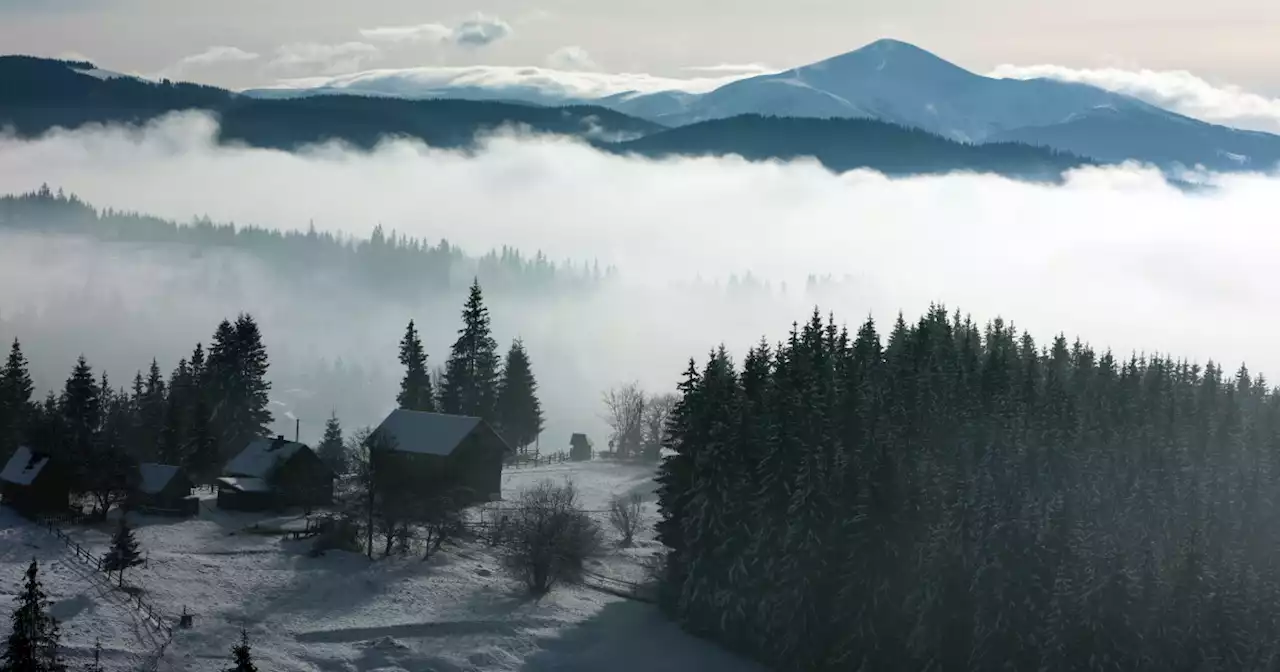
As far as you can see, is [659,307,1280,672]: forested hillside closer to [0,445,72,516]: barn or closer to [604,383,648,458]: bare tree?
[0,445,72,516]: barn

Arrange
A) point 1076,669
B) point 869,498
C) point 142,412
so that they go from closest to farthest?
point 1076,669
point 869,498
point 142,412

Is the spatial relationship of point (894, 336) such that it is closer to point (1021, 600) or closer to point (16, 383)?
point (1021, 600)

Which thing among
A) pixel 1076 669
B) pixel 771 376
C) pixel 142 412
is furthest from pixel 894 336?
pixel 142 412

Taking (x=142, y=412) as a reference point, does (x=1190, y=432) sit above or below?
above

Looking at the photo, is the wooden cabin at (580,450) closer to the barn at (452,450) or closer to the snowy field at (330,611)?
the barn at (452,450)

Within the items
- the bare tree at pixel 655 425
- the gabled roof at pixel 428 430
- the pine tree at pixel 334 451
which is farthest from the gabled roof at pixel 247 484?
the bare tree at pixel 655 425

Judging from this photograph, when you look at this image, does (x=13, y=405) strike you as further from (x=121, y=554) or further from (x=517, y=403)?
(x=517, y=403)

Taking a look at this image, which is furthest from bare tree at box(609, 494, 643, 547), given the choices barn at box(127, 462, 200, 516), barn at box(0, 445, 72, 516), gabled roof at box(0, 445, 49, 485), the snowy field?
gabled roof at box(0, 445, 49, 485)

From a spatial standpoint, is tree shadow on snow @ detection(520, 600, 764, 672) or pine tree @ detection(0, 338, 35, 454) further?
pine tree @ detection(0, 338, 35, 454)
